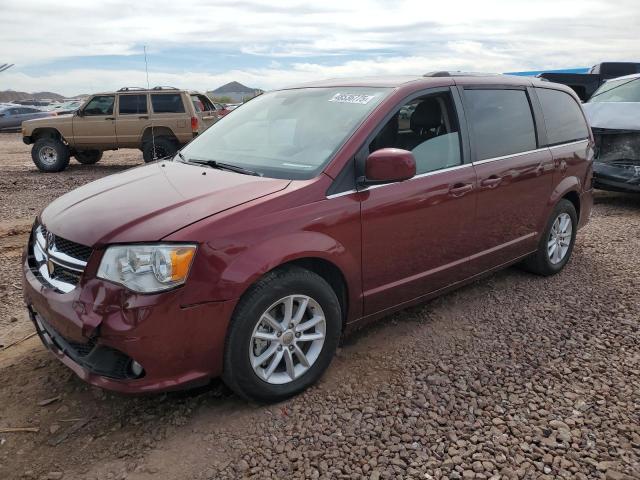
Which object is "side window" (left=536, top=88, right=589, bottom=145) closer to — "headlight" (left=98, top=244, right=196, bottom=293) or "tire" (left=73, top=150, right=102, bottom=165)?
"headlight" (left=98, top=244, right=196, bottom=293)

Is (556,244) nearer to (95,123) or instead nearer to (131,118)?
(131,118)

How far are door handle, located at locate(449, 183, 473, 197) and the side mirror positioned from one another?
619 millimetres

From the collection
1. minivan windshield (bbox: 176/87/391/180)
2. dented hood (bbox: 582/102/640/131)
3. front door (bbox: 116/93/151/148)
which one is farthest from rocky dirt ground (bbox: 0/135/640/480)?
front door (bbox: 116/93/151/148)

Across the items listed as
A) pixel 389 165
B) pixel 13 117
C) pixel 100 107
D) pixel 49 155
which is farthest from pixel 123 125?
pixel 13 117

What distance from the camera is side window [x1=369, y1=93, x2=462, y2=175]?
342 cm

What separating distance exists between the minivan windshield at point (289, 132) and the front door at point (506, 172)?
924mm

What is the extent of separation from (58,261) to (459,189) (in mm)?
2449

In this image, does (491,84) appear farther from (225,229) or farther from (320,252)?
(225,229)

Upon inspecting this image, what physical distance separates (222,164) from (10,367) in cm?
177

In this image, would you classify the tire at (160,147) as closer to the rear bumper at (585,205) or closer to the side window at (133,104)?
the side window at (133,104)

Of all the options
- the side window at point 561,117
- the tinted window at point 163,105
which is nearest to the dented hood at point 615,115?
the side window at point 561,117

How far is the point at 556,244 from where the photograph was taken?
4836 millimetres

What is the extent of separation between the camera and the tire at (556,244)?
15.3 ft

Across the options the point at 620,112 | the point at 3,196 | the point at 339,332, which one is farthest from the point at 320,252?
the point at 3,196
